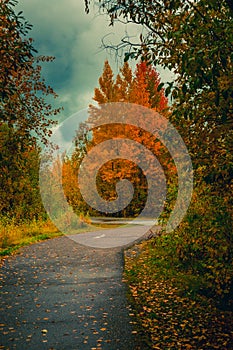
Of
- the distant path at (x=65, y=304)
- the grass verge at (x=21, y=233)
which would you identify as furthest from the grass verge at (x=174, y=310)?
the grass verge at (x=21, y=233)

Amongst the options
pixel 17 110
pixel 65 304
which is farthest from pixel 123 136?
pixel 65 304

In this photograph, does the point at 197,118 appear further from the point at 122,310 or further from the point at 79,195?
the point at 79,195

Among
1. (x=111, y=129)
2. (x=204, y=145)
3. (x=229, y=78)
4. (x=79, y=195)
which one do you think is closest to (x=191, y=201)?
(x=204, y=145)

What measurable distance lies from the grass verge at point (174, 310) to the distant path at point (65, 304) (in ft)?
1.06

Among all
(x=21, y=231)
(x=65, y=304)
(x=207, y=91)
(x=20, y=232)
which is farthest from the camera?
(x=21, y=231)

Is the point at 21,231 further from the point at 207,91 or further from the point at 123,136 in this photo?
the point at 123,136

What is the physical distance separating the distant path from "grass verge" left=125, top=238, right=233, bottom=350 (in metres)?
0.32

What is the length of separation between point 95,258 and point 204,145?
313 inches

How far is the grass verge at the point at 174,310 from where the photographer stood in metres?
5.91

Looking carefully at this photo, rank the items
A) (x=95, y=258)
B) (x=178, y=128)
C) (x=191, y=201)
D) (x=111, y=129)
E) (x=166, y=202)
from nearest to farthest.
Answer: (x=178, y=128) < (x=191, y=201) < (x=166, y=202) < (x=95, y=258) < (x=111, y=129)

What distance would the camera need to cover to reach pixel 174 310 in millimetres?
7492

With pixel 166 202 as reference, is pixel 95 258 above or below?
below

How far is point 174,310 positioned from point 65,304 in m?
2.04

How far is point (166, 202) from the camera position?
11.6 meters
